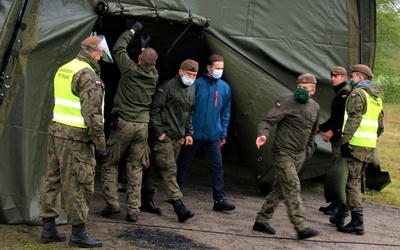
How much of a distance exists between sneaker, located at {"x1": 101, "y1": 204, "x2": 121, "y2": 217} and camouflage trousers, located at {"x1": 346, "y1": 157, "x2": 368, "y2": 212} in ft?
7.94

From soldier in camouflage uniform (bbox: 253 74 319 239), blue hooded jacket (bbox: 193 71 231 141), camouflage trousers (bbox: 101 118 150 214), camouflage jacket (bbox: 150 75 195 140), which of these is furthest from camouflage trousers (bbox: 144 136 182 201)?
soldier in camouflage uniform (bbox: 253 74 319 239)

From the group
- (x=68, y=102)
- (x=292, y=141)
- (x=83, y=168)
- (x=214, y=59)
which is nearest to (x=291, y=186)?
(x=292, y=141)

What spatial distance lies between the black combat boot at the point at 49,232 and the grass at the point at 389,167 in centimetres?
467

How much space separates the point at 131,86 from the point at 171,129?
672mm

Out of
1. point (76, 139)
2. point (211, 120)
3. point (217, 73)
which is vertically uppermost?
point (217, 73)

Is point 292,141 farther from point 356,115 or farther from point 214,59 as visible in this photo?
point 214,59

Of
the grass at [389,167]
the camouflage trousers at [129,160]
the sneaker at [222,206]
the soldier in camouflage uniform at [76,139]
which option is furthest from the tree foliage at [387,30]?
the soldier in camouflage uniform at [76,139]

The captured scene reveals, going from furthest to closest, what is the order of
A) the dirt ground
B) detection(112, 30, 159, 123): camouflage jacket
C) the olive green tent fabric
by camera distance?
detection(112, 30, 159, 123): camouflage jacket, the dirt ground, the olive green tent fabric

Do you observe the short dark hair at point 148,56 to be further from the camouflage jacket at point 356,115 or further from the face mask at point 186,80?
the camouflage jacket at point 356,115

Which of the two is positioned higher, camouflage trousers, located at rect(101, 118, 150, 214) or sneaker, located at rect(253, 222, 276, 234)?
camouflage trousers, located at rect(101, 118, 150, 214)

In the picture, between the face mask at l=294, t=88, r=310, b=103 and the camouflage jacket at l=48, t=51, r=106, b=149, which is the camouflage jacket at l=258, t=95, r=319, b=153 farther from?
the camouflage jacket at l=48, t=51, r=106, b=149

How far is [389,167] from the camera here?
40.7 feet

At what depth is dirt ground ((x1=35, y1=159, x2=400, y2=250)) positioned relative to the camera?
6418 millimetres

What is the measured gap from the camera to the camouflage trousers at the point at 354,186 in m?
7.26
